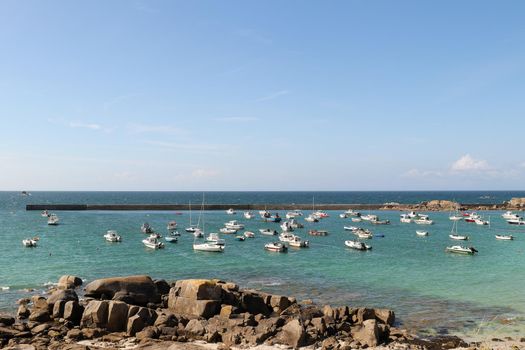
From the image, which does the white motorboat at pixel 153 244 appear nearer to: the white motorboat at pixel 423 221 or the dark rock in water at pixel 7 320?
the dark rock in water at pixel 7 320

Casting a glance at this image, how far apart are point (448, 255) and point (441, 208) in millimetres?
108959

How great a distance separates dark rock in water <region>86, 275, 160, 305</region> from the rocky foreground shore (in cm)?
8

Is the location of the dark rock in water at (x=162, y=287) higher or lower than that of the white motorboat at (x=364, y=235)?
higher

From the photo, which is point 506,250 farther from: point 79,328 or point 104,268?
point 79,328

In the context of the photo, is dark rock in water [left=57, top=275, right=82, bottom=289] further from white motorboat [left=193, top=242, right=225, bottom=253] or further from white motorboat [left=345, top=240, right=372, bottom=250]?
white motorboat [left=345, top=240, right=372, bottom=250]

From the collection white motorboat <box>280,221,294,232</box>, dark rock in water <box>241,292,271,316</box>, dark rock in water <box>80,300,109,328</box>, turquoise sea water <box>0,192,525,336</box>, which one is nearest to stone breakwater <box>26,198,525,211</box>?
white motorboat <box>280,221,294,232</box>

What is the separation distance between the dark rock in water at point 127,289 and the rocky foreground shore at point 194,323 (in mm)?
76

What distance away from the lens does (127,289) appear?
3553 centimetres

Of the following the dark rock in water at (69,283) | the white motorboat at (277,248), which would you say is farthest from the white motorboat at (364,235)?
the dark rock in water at (69,283)

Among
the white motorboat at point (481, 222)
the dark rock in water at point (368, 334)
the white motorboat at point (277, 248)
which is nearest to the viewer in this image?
the dark rock in water at point (368, 334)

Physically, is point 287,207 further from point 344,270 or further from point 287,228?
point 344,270

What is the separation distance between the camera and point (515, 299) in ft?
131

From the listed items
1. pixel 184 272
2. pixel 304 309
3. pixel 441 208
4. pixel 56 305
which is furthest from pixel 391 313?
pixel 441 208

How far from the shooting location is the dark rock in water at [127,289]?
35281mm
